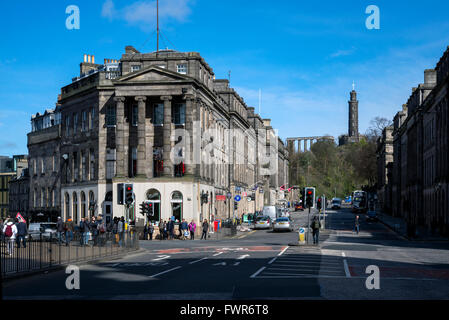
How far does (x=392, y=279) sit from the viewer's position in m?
19.2

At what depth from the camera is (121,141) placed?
188ft

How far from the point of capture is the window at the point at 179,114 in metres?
57.0

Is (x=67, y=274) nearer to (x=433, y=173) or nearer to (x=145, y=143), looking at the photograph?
(x=145, y=143)

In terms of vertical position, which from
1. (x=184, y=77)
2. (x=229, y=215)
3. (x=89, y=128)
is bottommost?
(x=229, y=215)

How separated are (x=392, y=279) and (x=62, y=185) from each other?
173 feet

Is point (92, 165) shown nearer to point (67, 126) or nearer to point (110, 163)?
point (110, 163)

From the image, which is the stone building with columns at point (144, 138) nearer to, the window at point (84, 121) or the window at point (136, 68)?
the window at point (136, 68)

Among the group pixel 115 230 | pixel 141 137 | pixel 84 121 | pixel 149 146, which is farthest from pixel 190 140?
pixel 115 230

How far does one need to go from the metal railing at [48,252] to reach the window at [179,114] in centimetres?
2444

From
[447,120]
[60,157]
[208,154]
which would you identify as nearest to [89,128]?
[60,157]

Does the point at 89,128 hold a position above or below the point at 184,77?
below

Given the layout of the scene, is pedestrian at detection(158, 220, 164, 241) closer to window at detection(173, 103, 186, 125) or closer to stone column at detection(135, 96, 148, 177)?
stone column at detection(135, 96, 148, 177)

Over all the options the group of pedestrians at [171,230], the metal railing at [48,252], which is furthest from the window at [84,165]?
the metal railing at [48,252]

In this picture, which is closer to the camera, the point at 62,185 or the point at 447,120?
the point at 447,120
